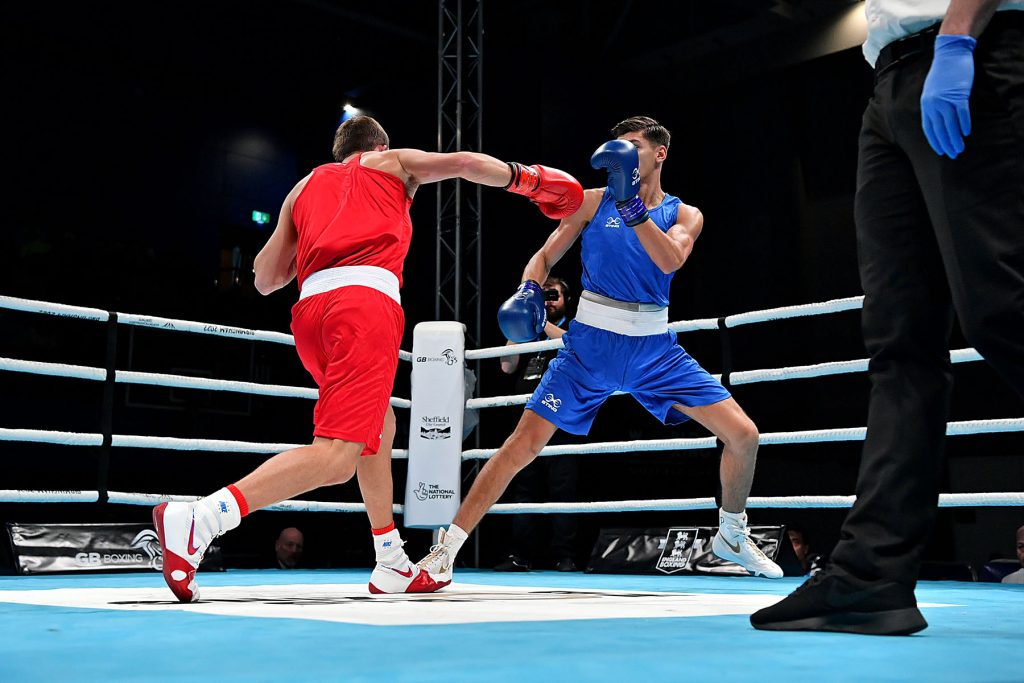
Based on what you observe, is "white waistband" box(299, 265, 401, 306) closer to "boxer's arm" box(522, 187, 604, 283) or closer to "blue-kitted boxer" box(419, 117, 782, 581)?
"blue-kitted boxer" box(419, 117, 782, 581)

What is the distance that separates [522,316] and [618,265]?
17.2 inches

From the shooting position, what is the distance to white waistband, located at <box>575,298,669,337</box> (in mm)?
3094

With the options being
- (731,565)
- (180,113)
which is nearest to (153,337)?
(180,113)

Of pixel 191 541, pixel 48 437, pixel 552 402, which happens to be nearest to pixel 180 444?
pixel 48 437

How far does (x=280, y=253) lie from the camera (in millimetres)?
2725

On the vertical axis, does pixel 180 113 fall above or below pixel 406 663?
above

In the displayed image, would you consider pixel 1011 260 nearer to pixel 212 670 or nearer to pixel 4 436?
pixel 212 670

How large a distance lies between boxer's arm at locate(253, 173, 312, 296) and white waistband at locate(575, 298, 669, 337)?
90 centimetres

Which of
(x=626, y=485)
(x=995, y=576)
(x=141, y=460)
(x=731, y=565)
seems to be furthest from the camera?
(x=626, y=485)

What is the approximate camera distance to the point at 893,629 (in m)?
1.44

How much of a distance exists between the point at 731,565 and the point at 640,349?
133 cm

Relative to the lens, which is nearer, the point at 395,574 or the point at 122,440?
the point at 395,574

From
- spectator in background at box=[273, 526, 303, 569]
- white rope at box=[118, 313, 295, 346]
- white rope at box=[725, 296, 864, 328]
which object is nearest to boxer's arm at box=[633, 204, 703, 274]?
white rope at box=[725, 296, 864, 328]

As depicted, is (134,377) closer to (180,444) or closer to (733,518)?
(180,444)
